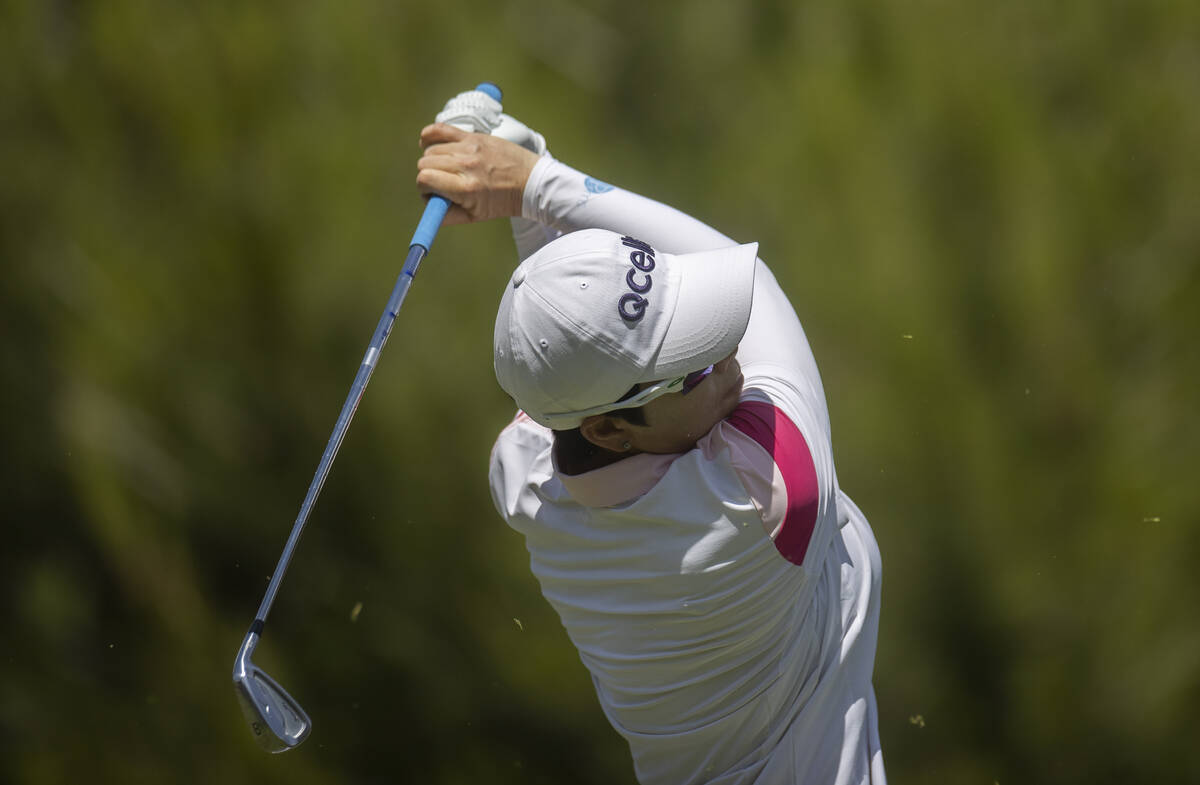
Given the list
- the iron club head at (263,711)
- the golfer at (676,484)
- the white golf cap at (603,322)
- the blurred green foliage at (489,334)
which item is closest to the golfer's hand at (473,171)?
the golfer at (676,484)

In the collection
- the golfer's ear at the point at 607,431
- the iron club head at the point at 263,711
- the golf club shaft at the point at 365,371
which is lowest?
the iron club head at the point at 263,711

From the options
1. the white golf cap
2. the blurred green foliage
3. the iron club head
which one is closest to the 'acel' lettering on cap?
the white golf cap

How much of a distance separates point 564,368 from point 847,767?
462 millimetres

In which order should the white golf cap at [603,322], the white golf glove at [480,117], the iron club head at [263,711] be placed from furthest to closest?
the white golf glove at [480,117], the iron club head at [263,711], the white golf cap at [603,322]

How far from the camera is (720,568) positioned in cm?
78

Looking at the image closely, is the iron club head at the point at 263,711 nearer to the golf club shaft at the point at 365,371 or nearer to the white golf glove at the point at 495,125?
the golf club shaft at the point at 365,371

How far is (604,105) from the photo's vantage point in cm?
165

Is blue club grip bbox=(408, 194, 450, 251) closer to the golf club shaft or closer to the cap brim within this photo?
the golf club shaft

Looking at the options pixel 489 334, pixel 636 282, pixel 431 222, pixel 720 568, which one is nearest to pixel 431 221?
pixel 431 222

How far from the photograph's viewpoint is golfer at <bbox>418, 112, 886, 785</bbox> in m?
0.76

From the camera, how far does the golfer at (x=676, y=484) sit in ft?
2.48

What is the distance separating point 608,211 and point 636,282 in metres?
0.23

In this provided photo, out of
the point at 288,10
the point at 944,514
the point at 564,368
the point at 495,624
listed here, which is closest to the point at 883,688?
the point at 944,514

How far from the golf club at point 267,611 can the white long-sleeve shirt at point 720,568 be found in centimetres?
10
